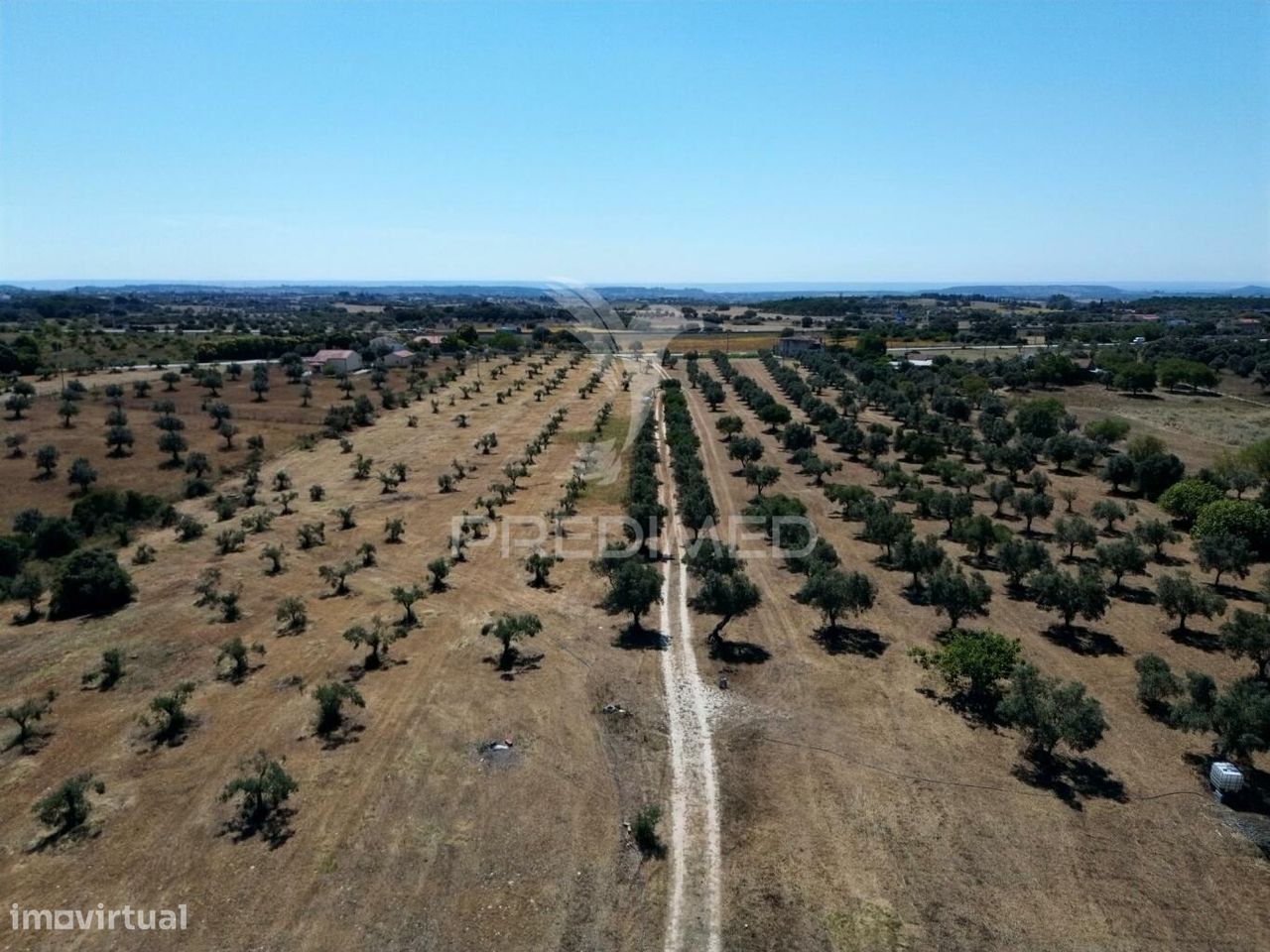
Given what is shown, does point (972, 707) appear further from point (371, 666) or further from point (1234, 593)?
point (371, 666)

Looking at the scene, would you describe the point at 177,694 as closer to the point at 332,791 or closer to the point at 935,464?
the point at 332,791

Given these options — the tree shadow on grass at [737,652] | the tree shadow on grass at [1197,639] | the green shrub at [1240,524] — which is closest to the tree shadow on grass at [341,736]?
the tree shadow on grass at [737,652]

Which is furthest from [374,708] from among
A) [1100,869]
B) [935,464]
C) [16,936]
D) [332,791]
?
[935,464]

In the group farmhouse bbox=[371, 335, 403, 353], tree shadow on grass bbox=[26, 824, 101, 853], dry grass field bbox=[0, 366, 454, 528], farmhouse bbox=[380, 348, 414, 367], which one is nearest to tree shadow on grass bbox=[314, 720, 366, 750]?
tree shadow on grass bbox=[26, 824, 101, 853]

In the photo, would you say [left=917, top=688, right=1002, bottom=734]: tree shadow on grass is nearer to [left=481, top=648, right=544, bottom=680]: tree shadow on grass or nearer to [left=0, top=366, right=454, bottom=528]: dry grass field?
[left=481, top=648, right=544, bottom=680]: tree shadow on grass

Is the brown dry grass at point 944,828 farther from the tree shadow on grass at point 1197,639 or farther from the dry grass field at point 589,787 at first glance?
the tree shadow on grass at point 1197,639

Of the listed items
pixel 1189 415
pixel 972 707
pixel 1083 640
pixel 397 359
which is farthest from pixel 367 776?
pixel 397 359
